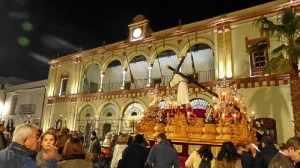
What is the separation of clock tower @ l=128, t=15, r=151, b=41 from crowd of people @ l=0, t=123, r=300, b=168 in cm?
1349

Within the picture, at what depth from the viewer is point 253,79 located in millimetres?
13766

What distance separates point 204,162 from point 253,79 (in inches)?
396

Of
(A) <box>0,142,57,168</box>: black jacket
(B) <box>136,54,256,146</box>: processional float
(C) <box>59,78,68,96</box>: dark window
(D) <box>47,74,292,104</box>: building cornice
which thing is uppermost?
(C) <box>59,78,68,96</box>: dark window

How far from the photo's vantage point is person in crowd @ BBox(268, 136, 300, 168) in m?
2.67

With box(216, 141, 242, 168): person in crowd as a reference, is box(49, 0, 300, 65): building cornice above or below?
above

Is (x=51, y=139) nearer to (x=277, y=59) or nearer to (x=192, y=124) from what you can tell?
(x=192, y=124)

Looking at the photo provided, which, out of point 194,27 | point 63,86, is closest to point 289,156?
point 194,27

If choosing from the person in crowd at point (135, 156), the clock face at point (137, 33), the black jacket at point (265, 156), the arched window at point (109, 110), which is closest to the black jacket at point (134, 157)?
the person in crowd at point (135, 156)

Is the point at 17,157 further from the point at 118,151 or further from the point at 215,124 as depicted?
the point at 215,124

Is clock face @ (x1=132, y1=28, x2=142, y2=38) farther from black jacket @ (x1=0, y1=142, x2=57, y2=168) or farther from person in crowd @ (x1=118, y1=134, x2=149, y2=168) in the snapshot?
black jacket @ (x1=0, y1=142, x2=57, y2=168)

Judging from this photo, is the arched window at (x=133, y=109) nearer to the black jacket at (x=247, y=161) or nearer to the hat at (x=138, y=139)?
the hat at (x=138, y=139)

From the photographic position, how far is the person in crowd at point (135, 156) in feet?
16.3

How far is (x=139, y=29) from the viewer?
1992 centimetres

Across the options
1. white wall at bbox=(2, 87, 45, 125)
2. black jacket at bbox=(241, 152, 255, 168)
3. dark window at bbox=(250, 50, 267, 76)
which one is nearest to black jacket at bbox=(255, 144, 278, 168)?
black jacket at bbox=(241, 152, 255, 168)
